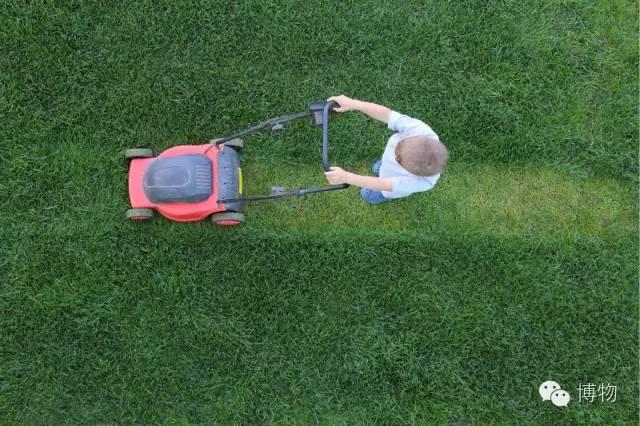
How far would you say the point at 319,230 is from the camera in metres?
3.39

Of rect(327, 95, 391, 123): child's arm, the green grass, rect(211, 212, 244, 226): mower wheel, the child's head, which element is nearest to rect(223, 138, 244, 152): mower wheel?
the green grass

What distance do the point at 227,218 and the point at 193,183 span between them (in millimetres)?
320

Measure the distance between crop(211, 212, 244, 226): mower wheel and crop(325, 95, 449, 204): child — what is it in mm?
716

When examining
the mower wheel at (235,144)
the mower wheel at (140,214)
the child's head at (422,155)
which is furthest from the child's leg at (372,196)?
the mower wheel at (140,214)

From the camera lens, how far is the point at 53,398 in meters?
3.13

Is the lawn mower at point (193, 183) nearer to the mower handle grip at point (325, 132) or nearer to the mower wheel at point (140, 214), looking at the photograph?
the mower wheel at point (140, 214)

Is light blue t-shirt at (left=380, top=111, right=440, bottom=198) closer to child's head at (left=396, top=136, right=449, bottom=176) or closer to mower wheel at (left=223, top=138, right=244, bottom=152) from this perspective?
child's head at (left=396, top=136, right=449, bottom=176)

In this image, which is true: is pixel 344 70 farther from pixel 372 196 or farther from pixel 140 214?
pixel 140 214

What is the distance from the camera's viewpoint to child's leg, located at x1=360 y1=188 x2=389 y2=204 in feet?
10.6

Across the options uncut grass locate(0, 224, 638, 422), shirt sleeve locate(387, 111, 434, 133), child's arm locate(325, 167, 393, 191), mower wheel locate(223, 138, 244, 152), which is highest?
shirt sleeve locate(387, 111, 434, 133)

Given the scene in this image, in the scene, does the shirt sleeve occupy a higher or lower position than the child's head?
higher

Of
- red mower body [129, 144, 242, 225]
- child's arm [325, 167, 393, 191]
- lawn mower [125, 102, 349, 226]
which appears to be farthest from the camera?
red mower body [129, 144, 242, 225]

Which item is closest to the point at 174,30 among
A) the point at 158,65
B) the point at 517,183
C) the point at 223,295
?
the point at 158,65

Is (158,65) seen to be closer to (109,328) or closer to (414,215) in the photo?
(109,328)
